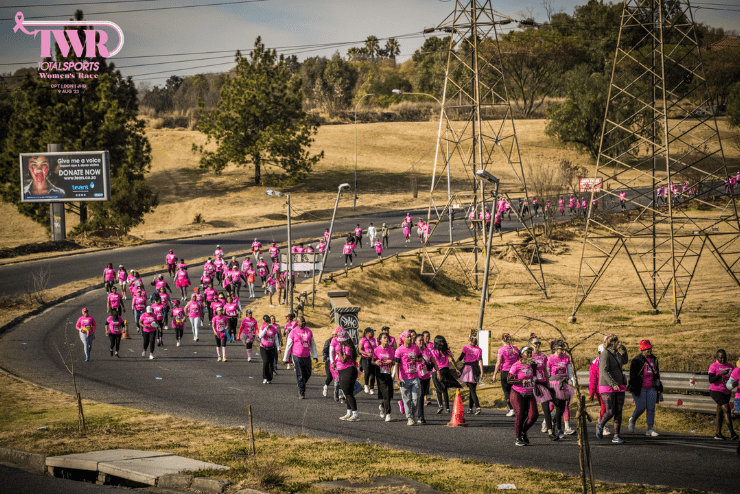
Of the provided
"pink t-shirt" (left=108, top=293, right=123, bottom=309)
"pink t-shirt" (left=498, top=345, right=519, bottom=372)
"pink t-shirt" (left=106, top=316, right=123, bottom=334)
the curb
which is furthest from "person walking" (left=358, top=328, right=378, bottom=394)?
"pink t-shirt" (left=108, top=293, right=123, bottom=309)

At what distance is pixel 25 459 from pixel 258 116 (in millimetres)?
59242

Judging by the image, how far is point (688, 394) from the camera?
1454 centimetres

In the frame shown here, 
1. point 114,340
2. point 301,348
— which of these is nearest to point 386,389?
point 301,348

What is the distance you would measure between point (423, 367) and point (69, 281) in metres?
26.7

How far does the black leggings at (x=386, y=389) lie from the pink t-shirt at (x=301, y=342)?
6.29 ft

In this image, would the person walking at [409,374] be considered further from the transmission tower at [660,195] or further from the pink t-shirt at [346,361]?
the transmission tower at [660,195]

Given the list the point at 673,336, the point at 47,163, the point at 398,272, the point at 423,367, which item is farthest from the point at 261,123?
the point at 423,367

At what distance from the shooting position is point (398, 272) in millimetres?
36719

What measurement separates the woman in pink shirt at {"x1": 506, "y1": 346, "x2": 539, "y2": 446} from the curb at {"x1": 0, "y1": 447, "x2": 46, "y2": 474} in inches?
303

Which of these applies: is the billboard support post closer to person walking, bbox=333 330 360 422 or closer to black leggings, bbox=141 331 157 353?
black leggings, bbox=141 331 157 353

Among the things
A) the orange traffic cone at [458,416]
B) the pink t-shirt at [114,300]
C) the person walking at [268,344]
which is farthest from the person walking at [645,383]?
the pink t-shirt at [114,300]

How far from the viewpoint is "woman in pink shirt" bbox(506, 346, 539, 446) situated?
38.0 feet

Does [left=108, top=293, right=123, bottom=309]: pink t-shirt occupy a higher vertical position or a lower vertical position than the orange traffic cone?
higher

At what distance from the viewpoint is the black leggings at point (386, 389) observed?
1388 cm
